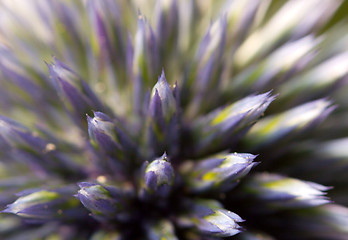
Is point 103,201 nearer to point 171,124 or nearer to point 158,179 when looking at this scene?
point 158,179

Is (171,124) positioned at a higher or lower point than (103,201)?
higher

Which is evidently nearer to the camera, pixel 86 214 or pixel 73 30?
pixel 86 214

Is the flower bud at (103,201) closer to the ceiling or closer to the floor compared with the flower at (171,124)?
Result: closer to the floor

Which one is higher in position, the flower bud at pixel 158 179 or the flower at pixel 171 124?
the flower at pixel 171 124

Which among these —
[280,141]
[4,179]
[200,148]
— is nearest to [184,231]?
[200,148]

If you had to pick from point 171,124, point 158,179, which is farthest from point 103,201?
point 171,124

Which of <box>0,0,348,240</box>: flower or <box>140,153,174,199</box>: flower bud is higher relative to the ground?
<box>0,0,348,240</box>: flower

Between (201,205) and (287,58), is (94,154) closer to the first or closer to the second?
(201,205)

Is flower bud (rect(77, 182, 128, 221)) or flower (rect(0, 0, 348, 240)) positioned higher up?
flower (rect(0, 0, 348, 240))
